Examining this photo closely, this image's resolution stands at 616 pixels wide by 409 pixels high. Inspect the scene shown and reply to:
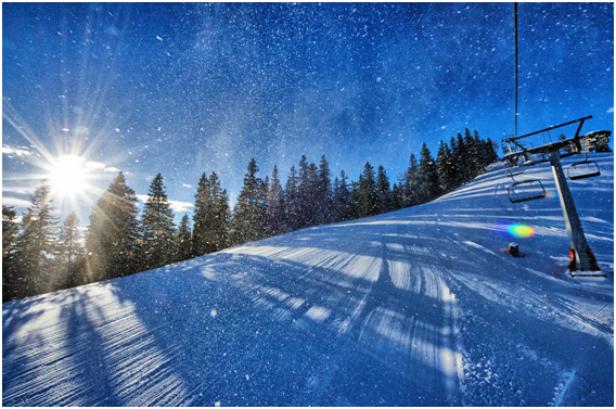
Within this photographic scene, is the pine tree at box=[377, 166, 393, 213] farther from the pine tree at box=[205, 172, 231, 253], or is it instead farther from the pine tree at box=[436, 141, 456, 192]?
the pine tree at box=[205, 172, 231, 253]

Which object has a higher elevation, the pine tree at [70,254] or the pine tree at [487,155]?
the pine tree at [487,155]

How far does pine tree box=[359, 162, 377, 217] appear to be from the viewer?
43.9 m

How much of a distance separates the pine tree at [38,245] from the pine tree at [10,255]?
0.39m

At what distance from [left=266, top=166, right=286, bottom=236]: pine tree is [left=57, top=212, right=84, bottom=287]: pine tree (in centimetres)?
1979

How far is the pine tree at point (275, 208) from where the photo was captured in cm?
3475

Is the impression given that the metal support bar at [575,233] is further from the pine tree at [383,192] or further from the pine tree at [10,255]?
the pine tree at [383,192]

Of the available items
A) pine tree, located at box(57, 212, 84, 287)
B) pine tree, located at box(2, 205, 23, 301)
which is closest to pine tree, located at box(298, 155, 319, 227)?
pine tree, located at box(57, 212, 84, 287)

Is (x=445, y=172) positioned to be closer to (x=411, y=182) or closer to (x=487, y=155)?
(x=411, y=182)

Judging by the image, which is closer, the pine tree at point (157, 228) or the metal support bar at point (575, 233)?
the metal support bar at point (575, 233)

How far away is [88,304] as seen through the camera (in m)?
5.04

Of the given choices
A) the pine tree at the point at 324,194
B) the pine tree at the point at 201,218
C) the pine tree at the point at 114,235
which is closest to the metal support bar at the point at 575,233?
the pine tree at the point at 114,235

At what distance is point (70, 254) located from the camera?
28.1 metres

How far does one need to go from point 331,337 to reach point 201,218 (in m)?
29.9

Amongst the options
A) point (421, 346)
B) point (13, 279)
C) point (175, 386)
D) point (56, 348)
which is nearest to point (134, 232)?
point (13, 279)
